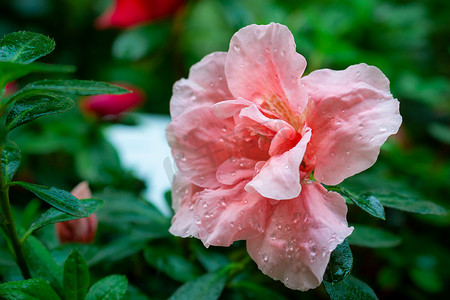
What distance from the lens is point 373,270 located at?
879mm

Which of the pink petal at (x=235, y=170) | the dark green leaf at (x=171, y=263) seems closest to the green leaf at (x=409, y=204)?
the pink petal at (x=235, y=170)

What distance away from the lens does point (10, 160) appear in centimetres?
48

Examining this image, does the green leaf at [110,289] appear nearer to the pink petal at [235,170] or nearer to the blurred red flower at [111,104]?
the pink petal at [235,170]

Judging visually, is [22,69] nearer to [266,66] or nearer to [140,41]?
[266,66]

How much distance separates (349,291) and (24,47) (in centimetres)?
38

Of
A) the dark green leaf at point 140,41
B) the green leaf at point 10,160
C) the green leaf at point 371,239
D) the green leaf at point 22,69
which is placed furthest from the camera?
the dark green leaf at point 140,41

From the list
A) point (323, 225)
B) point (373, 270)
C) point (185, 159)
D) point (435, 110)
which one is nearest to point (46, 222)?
point (185, 159)

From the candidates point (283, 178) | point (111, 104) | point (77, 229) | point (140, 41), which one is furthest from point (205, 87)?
point (140, 41)

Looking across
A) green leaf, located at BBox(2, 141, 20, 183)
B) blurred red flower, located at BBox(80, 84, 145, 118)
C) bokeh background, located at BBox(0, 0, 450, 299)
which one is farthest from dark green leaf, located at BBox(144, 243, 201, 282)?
blurred red flower, located at BBox(80, 84, 145, 118)

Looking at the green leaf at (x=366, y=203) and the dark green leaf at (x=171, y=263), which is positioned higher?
the green leaf at (x=366, y=203)

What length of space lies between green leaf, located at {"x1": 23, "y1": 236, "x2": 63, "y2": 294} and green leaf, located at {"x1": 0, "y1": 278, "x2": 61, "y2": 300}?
0.24 ft

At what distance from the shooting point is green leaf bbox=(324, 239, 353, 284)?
1.44 ft

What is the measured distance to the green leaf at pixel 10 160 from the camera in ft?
1.53

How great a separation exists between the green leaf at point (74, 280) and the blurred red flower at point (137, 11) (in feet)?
3.17
